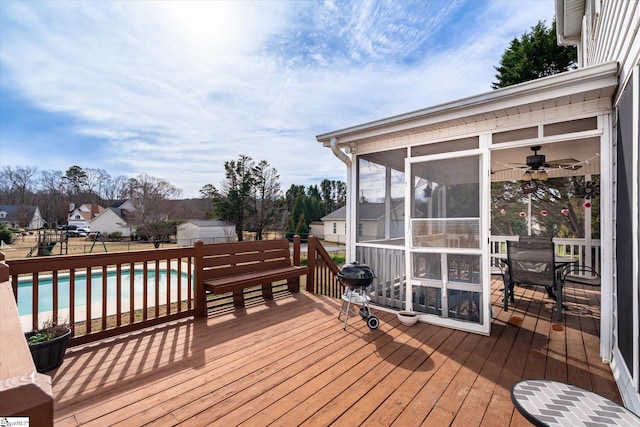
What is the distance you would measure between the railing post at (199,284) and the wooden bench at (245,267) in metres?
0.02

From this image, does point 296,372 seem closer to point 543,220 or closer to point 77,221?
point 543,220

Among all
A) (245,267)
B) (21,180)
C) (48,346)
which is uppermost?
(21,180)

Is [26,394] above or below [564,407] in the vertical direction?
above

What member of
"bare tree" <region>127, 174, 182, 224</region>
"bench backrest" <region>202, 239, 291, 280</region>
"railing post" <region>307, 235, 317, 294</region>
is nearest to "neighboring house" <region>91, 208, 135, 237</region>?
"bare tree" <region>127, 174, 182, 224</region>

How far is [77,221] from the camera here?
33.0m

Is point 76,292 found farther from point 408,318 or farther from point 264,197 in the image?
point 264,197

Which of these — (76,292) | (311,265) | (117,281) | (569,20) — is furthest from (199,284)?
(76,292)

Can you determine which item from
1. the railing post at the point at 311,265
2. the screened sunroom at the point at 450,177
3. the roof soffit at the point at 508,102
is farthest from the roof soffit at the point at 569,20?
the railing post at the point at 311,265

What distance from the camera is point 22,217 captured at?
29.3m

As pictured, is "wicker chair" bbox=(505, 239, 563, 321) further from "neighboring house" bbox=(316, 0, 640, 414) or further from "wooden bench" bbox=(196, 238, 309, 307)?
"wooden bench" bbox=(196, 238, 309, 307)

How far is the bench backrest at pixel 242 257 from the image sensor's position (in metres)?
4.04

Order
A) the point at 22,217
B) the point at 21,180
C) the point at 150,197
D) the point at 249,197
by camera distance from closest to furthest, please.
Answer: the point at 249,197, the point at 150,197, the point at 22,217, the point at 21,180

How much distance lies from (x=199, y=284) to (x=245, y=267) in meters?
0.78

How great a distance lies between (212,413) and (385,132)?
11.3ft
